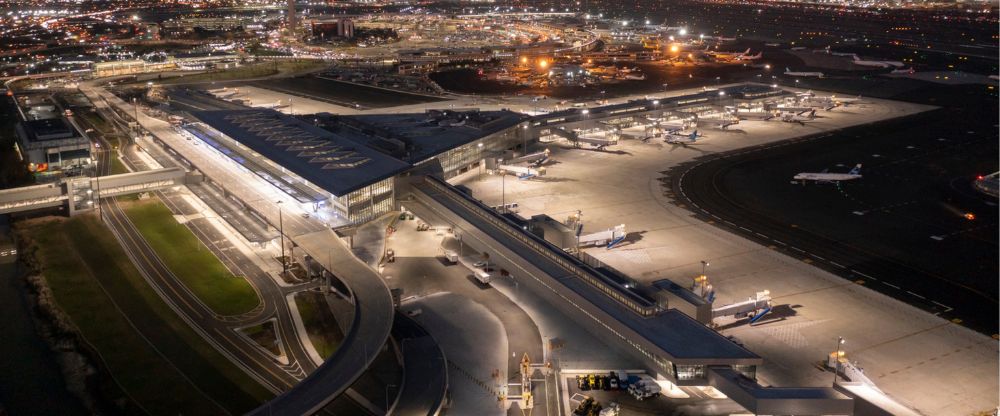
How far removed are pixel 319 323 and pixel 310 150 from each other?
28288 millimetres

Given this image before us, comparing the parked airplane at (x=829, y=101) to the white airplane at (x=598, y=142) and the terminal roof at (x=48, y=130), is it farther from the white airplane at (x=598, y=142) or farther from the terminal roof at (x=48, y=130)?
the terminal roof at (x=48, y=130)

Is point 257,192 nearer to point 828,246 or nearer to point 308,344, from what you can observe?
point 308,344

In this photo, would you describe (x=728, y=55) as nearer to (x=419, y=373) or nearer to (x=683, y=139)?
(x=683, y=139)

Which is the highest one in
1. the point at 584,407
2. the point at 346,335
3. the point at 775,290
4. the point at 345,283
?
the point at 345,283

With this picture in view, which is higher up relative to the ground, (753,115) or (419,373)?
(753,115)

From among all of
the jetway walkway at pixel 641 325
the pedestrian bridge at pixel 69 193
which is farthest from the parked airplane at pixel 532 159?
the pedestrian bridge at pixel 69 193

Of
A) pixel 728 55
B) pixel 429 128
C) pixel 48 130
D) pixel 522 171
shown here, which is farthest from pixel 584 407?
pixel 728 55

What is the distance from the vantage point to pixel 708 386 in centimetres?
3741

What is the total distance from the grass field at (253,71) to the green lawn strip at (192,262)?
94802 mm

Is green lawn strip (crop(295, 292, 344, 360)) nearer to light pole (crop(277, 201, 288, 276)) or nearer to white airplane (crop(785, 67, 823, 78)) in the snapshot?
light pole (crop(277, 201, 288, 276))

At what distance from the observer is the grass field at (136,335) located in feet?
122

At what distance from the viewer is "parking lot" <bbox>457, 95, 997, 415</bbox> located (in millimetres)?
38594

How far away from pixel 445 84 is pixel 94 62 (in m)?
83.0

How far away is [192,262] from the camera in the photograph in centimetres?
5459
